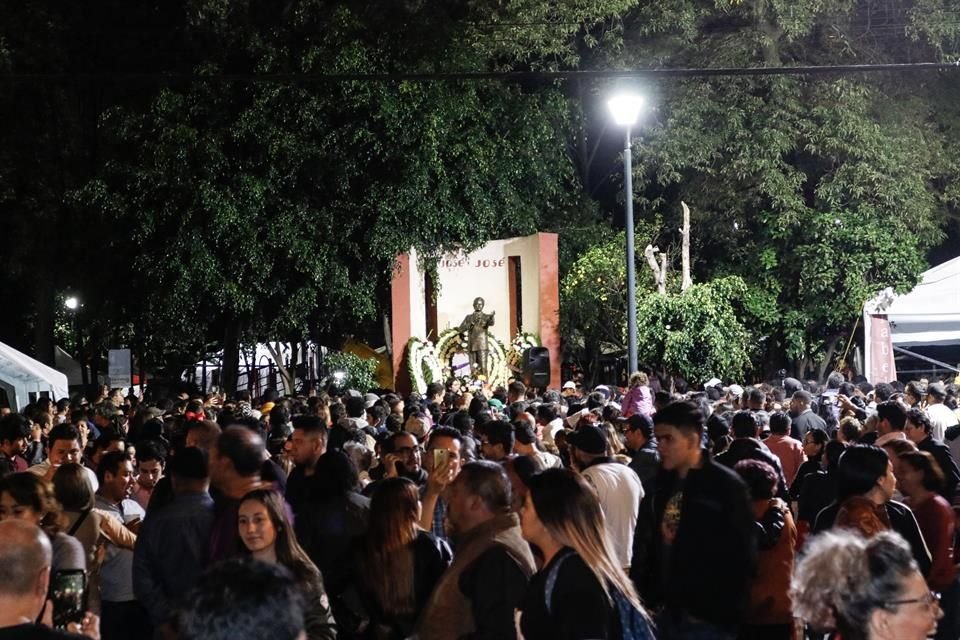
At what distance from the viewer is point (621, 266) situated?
1177 inches

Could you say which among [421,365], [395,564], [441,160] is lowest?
[395,564]

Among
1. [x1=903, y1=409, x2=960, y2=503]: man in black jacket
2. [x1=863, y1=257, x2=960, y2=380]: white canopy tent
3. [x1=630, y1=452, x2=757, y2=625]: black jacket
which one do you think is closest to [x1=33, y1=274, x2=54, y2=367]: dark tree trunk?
[x1=863, y1=257, x2=960, y2=380]: white canopy tent

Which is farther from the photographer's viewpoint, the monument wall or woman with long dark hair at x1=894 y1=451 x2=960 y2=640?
the monument wall

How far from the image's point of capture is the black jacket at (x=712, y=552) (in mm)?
6008

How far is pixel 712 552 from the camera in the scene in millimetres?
6020

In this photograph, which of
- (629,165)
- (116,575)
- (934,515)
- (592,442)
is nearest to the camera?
(116,575)

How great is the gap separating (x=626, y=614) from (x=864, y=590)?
1473 millimetres

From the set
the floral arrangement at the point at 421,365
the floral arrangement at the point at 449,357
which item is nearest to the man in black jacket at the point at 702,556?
the floral arrangement at the point at 449,357

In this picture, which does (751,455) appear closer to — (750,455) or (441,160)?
(750,455)

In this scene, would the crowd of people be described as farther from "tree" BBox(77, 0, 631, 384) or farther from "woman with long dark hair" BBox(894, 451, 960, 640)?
"tree" BBox(77, 0, 631, 384)

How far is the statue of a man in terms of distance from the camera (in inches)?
1151

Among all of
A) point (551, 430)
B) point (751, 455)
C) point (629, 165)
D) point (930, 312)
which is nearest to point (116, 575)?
point (751, 455)

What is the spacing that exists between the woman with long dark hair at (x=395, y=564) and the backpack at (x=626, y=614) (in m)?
1.00

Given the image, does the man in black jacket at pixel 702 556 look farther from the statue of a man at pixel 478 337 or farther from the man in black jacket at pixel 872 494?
the statue of a man at pixel 478 337
